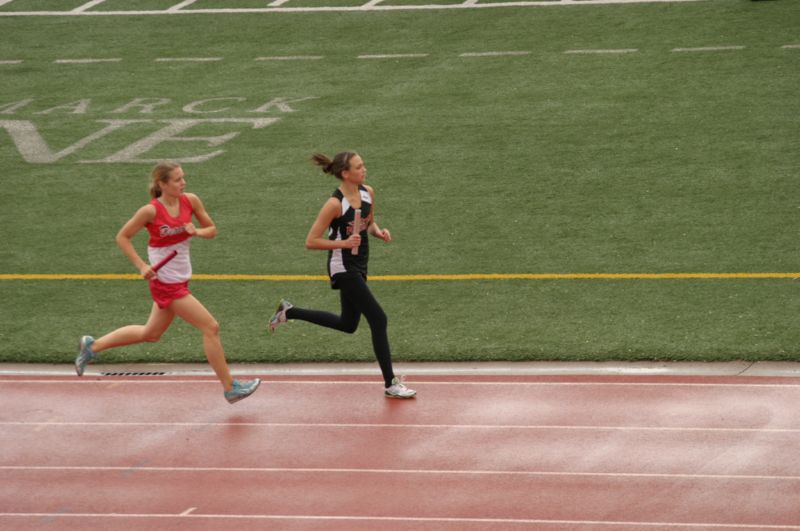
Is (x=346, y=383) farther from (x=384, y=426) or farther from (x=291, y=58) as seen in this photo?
(x=291, y=58)

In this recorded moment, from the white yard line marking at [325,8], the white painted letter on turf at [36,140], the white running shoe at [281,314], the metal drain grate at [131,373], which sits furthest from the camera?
the white yard line marking at [325,8]

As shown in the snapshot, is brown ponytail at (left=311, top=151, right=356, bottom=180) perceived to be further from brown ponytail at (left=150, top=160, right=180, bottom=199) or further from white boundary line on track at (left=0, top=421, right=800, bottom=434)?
white boundary line on track at (left=0, top=421, right=800, bottom=434)

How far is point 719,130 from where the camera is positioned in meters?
18.1

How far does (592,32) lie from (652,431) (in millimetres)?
14900

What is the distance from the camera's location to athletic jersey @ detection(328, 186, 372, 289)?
1011 cm

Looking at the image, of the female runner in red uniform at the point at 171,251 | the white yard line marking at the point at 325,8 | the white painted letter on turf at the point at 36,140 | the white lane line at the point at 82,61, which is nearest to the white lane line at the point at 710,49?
the white yard line marking at the point at 325,8

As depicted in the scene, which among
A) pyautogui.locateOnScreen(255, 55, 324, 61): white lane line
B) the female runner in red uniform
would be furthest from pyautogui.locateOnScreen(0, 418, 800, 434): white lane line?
pyautogui.locateOnScreen(255, 55, 324, 61): white lane line

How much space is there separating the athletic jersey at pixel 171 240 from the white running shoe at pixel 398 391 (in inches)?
70.0

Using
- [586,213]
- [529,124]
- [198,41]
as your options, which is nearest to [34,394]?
[586,213]

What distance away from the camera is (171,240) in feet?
32.5

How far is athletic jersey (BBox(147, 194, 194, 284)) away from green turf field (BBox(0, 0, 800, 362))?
1.84m

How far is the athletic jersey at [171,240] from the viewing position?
32.2ft

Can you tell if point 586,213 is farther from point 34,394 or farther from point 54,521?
point 54,521

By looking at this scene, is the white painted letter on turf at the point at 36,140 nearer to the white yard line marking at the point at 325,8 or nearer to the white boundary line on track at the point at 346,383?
the white yard line marking at the point at 325,8
